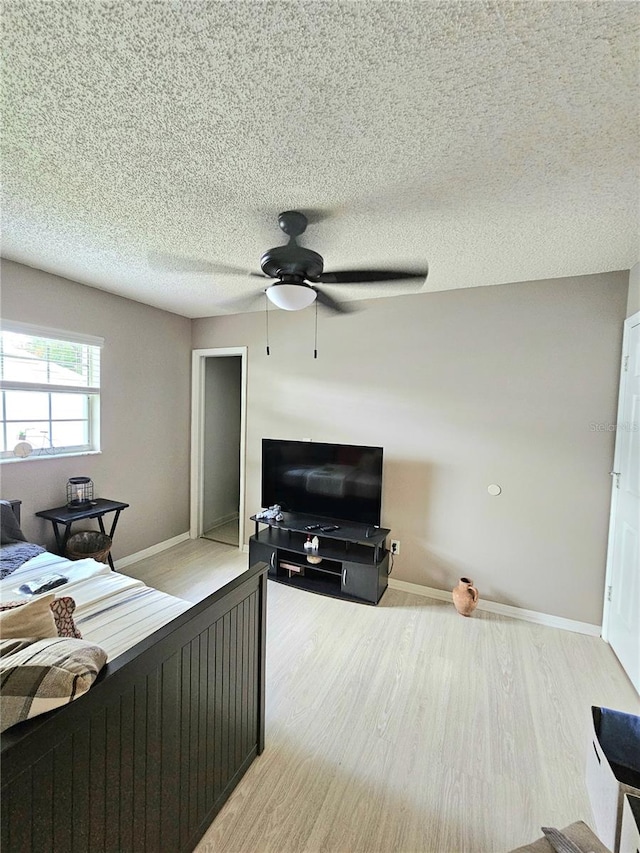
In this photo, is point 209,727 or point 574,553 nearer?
point 209,727

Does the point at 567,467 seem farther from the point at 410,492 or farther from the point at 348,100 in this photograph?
the point at 348,100

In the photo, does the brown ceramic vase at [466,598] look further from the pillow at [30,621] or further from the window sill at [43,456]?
the window sill at [43,456]

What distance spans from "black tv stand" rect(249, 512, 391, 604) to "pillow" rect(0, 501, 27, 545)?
1.72 meters

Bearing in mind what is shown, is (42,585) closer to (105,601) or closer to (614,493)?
(105,601)

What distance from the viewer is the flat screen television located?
311 cm

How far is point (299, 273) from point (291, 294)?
0.41 ft

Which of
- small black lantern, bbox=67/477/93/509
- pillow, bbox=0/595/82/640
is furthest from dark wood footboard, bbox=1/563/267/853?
small black lantern, bbox=67/477/93/509

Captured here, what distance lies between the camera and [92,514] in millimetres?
2895

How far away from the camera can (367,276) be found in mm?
1831

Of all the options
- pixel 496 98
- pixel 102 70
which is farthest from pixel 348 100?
pixel 102 70

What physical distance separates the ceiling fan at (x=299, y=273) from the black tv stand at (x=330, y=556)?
79.0 inches

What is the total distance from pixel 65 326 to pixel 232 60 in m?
2.73

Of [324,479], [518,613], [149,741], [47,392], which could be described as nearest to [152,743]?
[149,741]

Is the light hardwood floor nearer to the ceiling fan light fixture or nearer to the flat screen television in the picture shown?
the flat screen television
